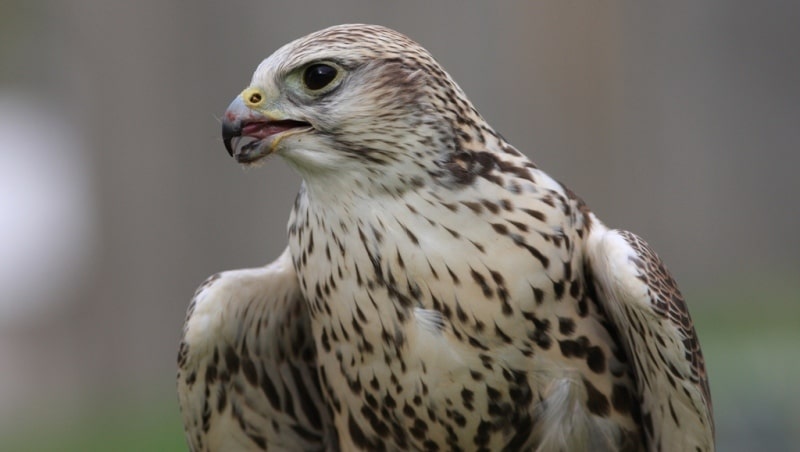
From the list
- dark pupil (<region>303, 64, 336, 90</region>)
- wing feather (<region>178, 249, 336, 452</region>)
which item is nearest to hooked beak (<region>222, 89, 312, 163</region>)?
dark pupil (<region>303, 64, 336, 90</region>)

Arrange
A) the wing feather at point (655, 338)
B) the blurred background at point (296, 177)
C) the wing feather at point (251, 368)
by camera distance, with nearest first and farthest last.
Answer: the wing feather at point (655, 338), the wing feather at point (251, 368), the blurred background at point (296, 177)

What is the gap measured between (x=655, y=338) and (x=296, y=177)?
5.63 m

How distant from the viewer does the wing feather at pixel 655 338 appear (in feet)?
10.5

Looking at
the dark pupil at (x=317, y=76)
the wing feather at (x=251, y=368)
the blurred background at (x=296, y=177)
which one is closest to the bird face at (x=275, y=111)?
the dark pupil at (x=317, y=76)

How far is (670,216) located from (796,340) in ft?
9.39

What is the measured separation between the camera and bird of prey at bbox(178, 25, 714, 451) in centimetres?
326

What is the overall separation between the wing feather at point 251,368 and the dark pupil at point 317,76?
2.09 feet

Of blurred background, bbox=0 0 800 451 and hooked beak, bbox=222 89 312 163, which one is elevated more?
hooked beak, bbox=222 89 312 163

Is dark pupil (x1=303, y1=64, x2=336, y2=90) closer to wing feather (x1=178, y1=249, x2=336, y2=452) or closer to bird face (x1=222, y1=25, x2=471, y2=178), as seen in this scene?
bird face (x1=222, y1=25, x2=471, y2=178)

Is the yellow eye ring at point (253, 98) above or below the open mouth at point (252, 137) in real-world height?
above

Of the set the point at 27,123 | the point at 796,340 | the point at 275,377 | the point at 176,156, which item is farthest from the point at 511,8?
the point at 275,377

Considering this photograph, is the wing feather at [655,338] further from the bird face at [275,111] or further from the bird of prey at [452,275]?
the bird face at [275,111]

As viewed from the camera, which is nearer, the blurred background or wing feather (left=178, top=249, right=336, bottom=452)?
wing feather (left=178, top=249, right=336, bottom=452)

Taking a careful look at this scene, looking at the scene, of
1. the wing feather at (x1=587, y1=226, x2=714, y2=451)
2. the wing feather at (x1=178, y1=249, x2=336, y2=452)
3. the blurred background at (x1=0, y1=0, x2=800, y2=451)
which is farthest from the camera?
the blurred background at (x1=0, y1=0, x2=800, y2=451)
